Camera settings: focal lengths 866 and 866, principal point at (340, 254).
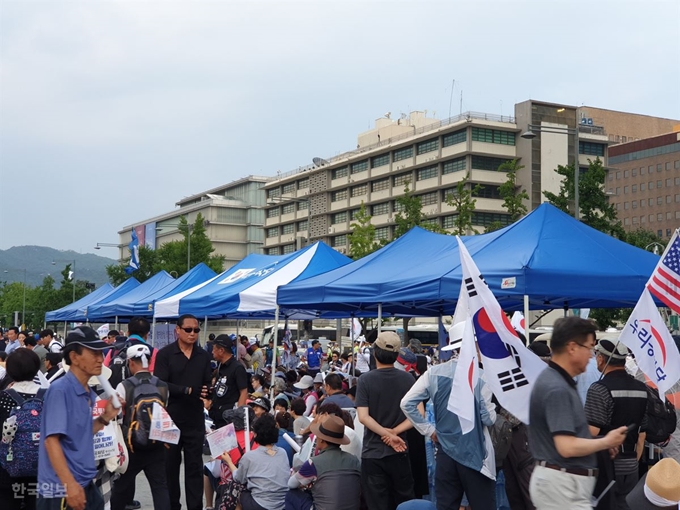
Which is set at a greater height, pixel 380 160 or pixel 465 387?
pixel 380 160

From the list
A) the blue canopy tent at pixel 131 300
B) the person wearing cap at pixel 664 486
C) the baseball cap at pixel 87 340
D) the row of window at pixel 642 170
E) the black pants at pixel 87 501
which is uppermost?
the row of window at pixel 642 170

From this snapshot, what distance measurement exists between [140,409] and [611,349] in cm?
384

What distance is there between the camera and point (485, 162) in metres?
77.4

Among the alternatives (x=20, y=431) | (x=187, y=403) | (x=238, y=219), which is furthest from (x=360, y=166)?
(x=20, y=431)

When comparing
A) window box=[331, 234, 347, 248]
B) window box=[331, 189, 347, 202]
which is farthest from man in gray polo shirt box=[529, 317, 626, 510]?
window box=[331, 189, 347, 202]

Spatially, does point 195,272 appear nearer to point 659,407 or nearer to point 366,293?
point 366,293

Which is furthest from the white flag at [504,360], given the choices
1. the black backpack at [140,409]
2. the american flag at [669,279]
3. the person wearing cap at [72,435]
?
the black backpack at [140,409]

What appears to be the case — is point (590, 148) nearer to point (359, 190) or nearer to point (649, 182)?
point (359, 190)

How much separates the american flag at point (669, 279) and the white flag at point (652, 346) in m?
0.70

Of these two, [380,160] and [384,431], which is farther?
[380,160]

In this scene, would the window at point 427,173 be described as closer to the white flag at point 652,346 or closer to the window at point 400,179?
the window at point 400,179

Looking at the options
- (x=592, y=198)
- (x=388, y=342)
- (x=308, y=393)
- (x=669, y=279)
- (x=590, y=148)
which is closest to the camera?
(x=388, y=342)

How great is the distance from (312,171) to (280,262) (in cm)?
8411

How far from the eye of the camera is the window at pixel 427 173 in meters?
81.2
